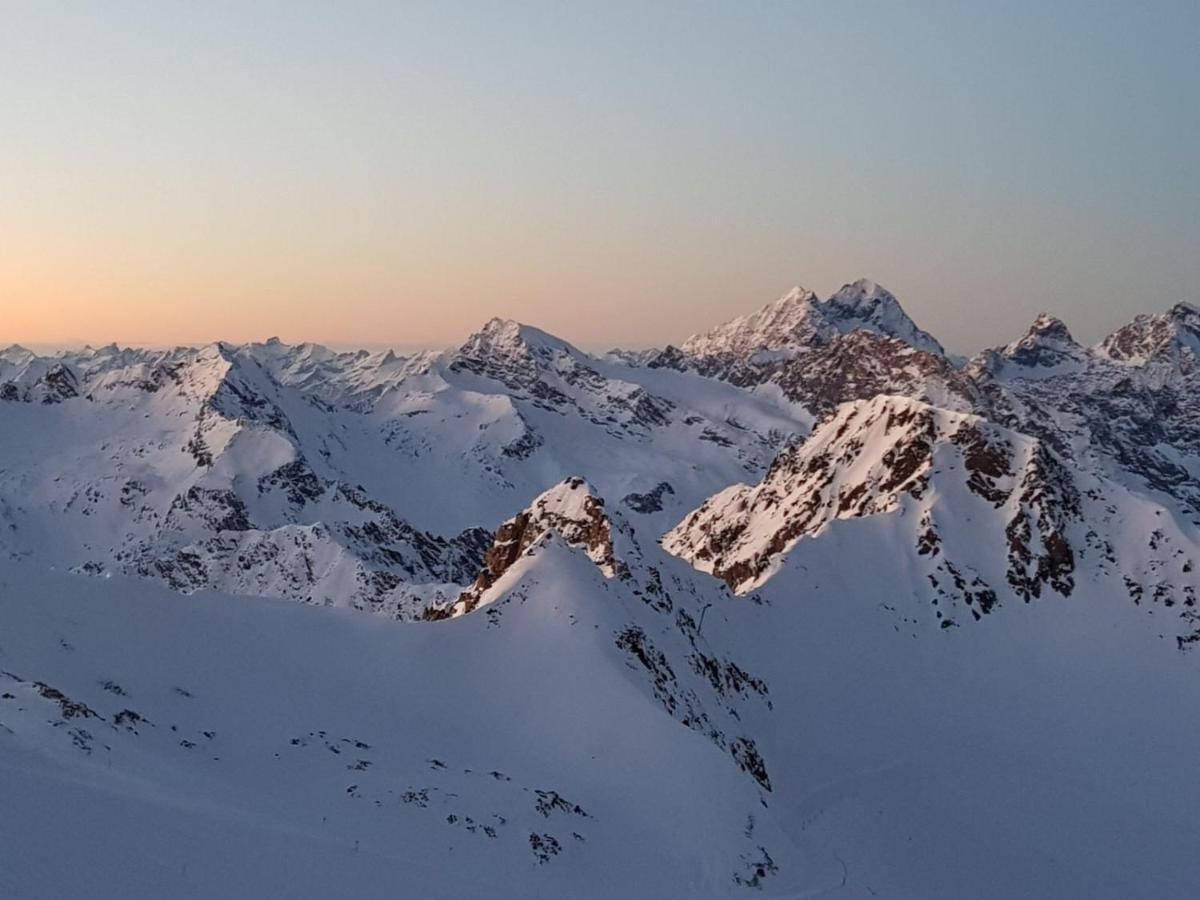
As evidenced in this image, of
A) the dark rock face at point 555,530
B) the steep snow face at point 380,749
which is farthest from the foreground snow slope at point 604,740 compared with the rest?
the dark rock face at point 555,530

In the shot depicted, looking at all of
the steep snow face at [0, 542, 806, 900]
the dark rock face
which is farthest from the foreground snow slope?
the dark rock face

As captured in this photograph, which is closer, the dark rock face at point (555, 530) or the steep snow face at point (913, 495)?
the dark rock face at point (555, 530)

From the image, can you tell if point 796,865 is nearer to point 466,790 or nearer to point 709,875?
point 709,875

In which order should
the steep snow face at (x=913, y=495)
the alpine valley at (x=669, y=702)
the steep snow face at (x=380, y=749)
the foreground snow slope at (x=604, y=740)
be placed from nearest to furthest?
the steep snow face at (x=380, y=749)
the foreground snow slope at (x=604, y=740)
the alpine valley at (x=669, y=702)
the steep snow face at (x=913, y=495)

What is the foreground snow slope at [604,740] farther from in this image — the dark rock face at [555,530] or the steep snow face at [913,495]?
the steep snow face at [913,495]

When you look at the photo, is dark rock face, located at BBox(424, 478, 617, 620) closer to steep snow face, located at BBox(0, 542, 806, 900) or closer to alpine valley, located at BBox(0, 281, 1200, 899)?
alpine valley, located at BBox(0, 281, 1200, 899)

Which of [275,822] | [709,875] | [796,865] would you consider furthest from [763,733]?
[275,822]

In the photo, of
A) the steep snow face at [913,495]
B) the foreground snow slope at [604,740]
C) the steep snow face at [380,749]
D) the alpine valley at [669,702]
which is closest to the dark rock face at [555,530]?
the alpine valley at [669,702]

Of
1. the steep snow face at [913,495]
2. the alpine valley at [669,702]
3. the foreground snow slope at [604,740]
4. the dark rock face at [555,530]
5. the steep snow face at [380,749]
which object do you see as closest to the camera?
the steep snow face at [380,749]

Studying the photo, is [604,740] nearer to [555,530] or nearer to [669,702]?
[669,702]
